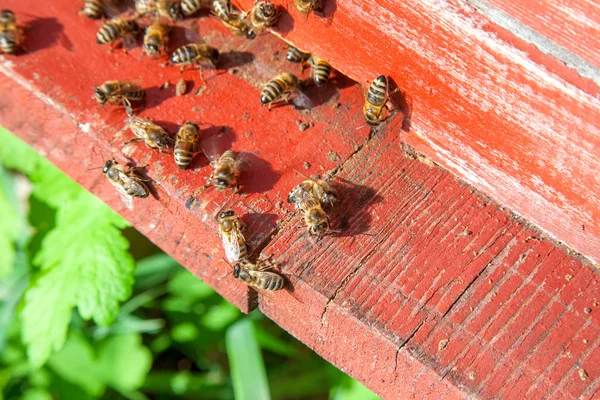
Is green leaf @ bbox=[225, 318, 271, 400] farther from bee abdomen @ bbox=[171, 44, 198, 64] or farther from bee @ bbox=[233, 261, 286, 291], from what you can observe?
bee abdomen @ bbox=[171, 44, 198, 64]

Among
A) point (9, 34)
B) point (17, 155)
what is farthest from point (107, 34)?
point (17, 155)

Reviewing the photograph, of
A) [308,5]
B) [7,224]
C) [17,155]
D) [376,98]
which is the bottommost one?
[7,224]

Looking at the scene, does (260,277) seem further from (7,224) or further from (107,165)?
(7,224)

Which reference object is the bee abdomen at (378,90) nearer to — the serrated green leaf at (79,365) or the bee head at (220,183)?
the bee head at (220,183)

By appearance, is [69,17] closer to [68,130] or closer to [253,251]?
[68,130]

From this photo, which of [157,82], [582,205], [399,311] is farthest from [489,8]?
[157,82]

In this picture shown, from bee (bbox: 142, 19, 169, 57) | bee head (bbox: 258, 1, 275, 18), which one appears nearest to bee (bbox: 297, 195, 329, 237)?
bee head (bbox: 258, 1, 275, 18)
